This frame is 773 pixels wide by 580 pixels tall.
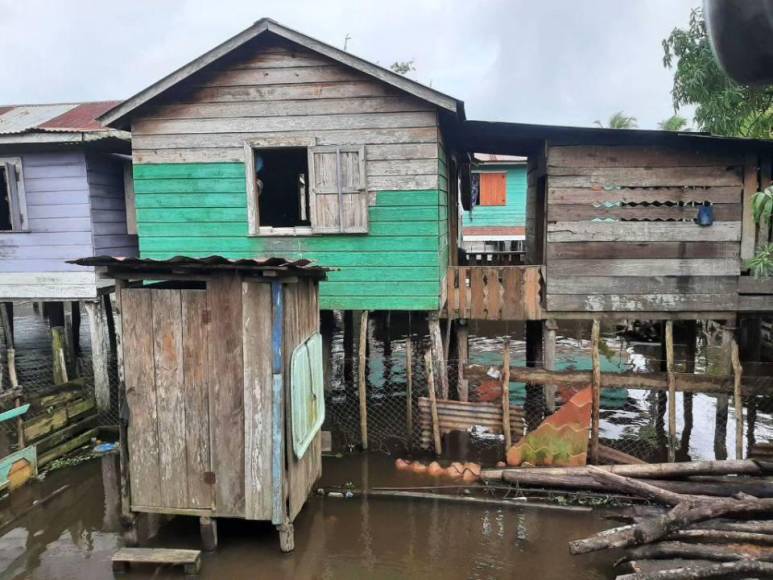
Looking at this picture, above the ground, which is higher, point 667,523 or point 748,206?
point 748,206

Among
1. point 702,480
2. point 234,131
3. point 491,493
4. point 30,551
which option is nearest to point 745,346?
point 702,480

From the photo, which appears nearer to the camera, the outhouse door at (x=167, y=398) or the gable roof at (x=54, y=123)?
the outhouse door at (x=167, y=398)

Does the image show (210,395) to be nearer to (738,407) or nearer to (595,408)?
(595,408)

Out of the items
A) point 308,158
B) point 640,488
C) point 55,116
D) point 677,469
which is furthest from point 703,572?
point 55,116

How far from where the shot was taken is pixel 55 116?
12.1m

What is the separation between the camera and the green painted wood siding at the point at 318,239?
8.45m

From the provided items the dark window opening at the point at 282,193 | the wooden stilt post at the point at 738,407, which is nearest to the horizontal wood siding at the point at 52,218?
the dark window opening at the point at 282,193

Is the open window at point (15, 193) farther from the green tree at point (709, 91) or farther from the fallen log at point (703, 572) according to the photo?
the green tree at point (709, 91)

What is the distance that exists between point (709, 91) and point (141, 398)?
12.2 m

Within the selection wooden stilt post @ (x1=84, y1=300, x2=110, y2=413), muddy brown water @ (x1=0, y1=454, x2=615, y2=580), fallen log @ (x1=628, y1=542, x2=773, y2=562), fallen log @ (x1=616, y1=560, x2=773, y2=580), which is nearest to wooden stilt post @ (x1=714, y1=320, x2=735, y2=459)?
muddy brown water @ (x1=0, y1=454, x2=615, y2=580)

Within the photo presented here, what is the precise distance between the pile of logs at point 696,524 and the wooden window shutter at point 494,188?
1864 cm

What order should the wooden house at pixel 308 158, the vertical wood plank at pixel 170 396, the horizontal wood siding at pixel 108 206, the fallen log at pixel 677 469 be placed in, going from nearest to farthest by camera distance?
1. the vertical wood plank at pixel 170 396
2. the fallen log at pixel 677 469
3. the wooden house at pixel 308 158
4. the horizontal wood siding at pixel 108 206

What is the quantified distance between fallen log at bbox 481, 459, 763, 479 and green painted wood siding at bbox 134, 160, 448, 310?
2988 millimetres

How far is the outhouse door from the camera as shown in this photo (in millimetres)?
5945
